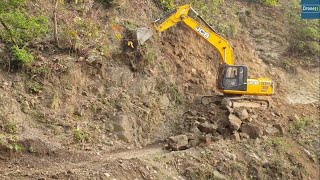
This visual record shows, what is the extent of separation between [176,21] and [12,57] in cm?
438

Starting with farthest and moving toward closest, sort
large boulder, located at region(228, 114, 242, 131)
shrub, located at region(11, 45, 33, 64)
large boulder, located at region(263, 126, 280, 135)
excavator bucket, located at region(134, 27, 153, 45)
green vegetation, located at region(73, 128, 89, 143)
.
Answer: excavator bucket, located at region(134, 27, 153, 45) → large boulder, located at region(263, 126, 280, 135) → large boulder, located at region(228, 114, 242, 131) → shrub, located at region(11, 45, 33, 64) → green vegetation, located at region(73, 128, 89, 143)

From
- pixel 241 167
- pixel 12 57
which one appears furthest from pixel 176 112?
pixel 12 57

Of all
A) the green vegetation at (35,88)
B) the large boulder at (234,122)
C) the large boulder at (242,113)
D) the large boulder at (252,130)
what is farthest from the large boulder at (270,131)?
the green vegetation at (35,88)

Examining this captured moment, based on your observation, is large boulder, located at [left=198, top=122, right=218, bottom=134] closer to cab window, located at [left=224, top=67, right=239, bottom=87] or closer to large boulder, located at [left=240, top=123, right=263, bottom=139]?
large boulder, located at [left=240, top=123, right=263, bottom=139]

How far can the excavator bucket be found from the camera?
40.6ft

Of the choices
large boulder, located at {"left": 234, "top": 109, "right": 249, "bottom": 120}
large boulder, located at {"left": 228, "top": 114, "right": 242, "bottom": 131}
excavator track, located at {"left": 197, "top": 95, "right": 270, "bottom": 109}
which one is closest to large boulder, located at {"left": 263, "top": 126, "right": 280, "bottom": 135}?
large boulder, located at {"left": 234, "top": 109, "right": 249, "bottom": 120}

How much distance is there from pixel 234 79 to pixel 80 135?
179 inches

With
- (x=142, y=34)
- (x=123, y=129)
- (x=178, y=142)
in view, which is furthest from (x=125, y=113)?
(x=142, y=34)

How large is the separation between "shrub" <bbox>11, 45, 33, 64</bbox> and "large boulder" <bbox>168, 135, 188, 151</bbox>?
3.40 meters

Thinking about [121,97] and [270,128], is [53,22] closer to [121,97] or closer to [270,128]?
[121,97]

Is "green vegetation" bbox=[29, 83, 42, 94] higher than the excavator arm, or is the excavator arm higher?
the excavator arm

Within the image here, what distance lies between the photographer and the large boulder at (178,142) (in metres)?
10.9

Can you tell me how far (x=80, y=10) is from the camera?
1240cm

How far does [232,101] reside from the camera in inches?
500
